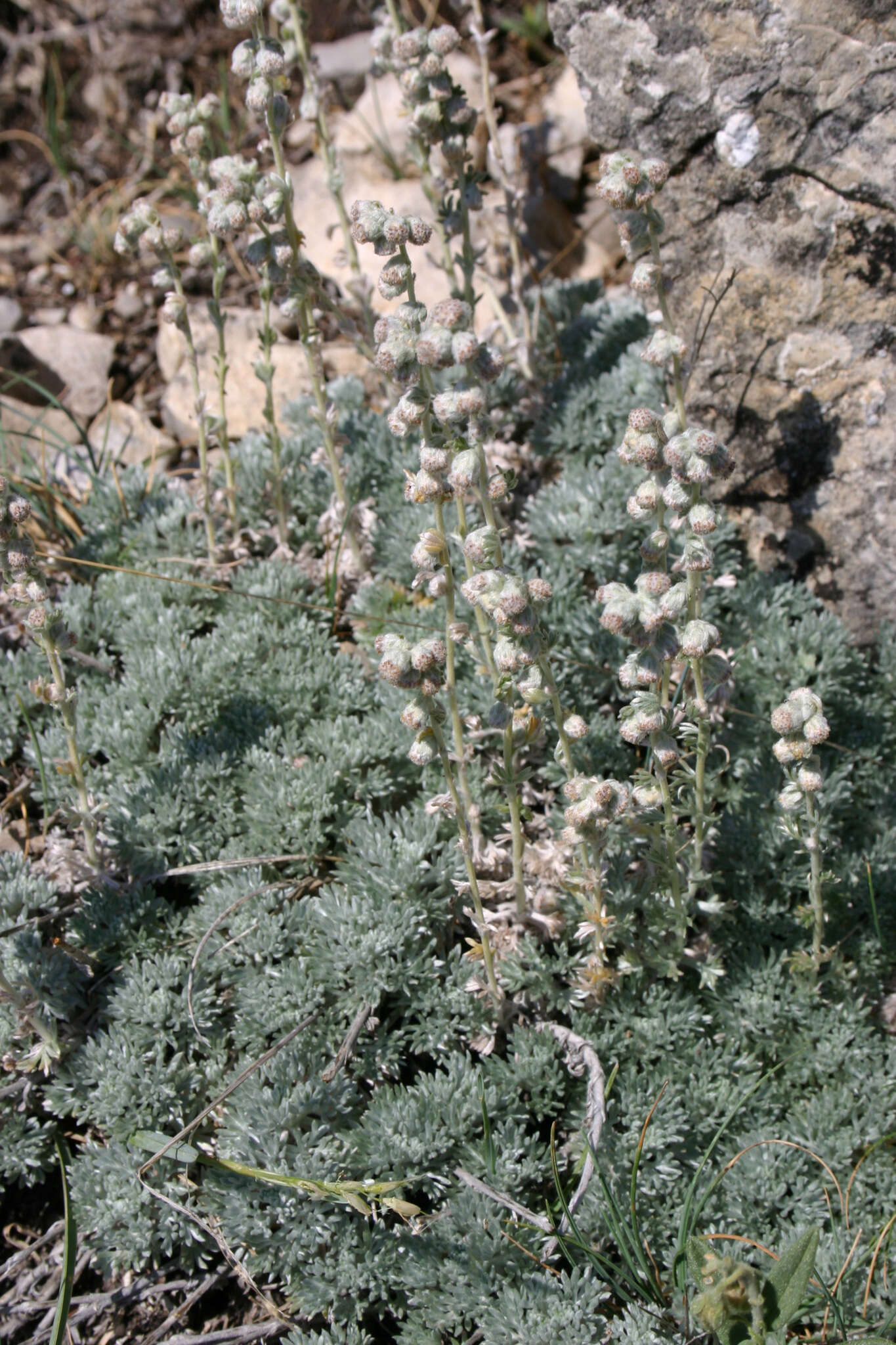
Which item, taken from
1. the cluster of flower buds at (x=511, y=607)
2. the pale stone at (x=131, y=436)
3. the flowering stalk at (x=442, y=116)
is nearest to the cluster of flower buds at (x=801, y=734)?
the cluster of flower buds at (x=511, y=607)

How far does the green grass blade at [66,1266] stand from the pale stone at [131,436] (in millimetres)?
3392

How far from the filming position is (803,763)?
2.60 meters

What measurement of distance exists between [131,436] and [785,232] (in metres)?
3.21

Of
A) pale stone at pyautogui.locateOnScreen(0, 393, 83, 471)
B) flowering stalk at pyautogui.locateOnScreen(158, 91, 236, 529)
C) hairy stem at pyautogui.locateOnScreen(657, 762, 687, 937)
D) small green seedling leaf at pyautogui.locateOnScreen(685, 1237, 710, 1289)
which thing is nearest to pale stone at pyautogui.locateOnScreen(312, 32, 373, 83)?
pale stone at pyautogui.locateOnScreen(0, 393, 83, 471)

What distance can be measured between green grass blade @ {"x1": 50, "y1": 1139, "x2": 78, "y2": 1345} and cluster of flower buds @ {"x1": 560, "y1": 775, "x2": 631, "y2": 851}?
171 centimetres

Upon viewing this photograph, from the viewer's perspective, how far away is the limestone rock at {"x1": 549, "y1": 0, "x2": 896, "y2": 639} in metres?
3.46

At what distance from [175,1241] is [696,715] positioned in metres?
2.14

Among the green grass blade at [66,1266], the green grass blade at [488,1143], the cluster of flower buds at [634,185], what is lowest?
the green grass blade at [66,1266]

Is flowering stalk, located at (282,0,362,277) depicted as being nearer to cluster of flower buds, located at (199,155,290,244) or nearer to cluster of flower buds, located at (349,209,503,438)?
cluster of flower buds, located at (199,155,290,244)

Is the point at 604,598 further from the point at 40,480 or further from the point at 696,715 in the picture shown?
the point at 40,480

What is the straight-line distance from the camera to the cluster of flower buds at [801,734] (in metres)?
2.50

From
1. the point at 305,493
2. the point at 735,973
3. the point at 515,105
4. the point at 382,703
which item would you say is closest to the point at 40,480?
the point at 305,493

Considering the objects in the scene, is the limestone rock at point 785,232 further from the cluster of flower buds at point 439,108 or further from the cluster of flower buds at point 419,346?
the cluster of flower buds at point 419,346

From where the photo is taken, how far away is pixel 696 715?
269 centimetres
